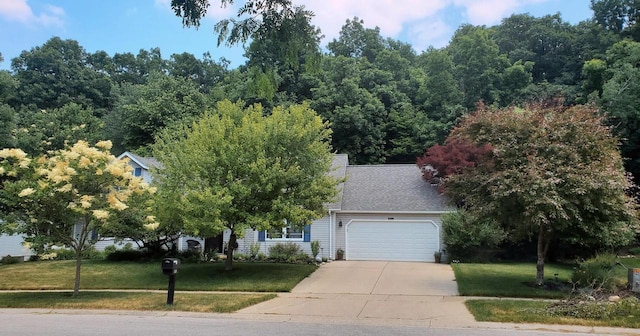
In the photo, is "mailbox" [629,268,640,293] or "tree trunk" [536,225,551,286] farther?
"tree trunk" [536,225,551,286]

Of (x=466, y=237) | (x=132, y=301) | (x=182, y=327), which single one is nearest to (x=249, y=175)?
(x=132, y=301)

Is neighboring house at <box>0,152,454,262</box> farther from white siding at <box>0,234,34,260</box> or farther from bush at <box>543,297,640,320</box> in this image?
bush at <box>543,297,640,320</box>

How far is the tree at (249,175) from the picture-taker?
13.7 m

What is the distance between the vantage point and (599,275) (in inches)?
466

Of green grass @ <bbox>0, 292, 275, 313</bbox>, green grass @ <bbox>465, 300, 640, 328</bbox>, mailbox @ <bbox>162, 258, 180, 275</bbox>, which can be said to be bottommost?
green grass @ <bbox>0, 292, 275, 313</bbox>

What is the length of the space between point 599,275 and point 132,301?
470 inches

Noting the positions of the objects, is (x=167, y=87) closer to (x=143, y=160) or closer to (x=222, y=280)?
(x=143, y=160)

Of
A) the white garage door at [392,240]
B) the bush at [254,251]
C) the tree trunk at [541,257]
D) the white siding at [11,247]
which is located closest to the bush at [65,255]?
the white siding at [11,247]

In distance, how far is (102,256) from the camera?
67.7 ft

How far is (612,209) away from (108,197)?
12.7m

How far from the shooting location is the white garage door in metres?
19.7

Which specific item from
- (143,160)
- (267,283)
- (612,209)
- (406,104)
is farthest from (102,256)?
(406,104)

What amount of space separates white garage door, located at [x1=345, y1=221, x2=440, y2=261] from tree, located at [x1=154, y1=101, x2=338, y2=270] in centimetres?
533

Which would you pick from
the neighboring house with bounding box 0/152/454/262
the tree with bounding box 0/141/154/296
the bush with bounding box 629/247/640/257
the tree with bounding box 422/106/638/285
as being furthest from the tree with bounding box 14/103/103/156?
the bush with bounding box 629/247/640/257
